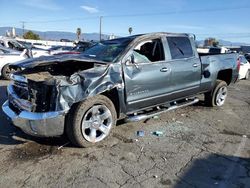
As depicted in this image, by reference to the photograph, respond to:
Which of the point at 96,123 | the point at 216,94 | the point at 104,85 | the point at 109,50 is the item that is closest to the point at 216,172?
the point at 96,123

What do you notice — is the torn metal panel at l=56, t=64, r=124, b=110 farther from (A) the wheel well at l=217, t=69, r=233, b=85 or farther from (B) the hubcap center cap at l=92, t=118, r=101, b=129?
(A) the wheel well at l=217, t=69, r=233, b=85

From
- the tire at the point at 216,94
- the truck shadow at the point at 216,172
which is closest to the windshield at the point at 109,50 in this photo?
the truck shadow at the point at 216,172

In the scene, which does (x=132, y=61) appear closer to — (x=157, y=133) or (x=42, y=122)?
(x=157, y=133)

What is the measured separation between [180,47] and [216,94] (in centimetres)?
212

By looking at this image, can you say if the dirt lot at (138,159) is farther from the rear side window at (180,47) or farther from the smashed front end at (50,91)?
the rear side window at (180,47)

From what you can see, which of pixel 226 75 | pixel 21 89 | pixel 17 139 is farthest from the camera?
pixel 226 75

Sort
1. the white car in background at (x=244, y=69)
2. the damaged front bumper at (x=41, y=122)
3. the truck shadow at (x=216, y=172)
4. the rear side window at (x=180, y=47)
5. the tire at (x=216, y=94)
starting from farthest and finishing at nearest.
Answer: the white car in background at (x=244, y=69) → the tire at (x=216, y=94) → the rear side window at (x=180, y=47) → the damaged front bumper at (x=41, y=122) → the truck shadow at (x=216, y=172)

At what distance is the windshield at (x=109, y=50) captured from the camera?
5453mm

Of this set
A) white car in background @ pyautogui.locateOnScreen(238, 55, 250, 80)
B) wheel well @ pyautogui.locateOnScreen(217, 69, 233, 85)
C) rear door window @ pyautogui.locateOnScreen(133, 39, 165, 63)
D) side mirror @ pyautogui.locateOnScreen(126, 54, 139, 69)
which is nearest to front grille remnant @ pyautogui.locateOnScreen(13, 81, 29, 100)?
side mirror @ pyautogui.locateOnScreen(126, 54, 139, 69)

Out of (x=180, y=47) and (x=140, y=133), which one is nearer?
(x=140, y=133)

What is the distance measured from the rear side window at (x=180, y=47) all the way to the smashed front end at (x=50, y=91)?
5.78 ft

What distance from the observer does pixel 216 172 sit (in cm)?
418

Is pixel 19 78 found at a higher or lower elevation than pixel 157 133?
higher

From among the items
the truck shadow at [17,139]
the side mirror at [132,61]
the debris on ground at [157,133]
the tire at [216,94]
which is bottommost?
the truck shadow at [17,139]
